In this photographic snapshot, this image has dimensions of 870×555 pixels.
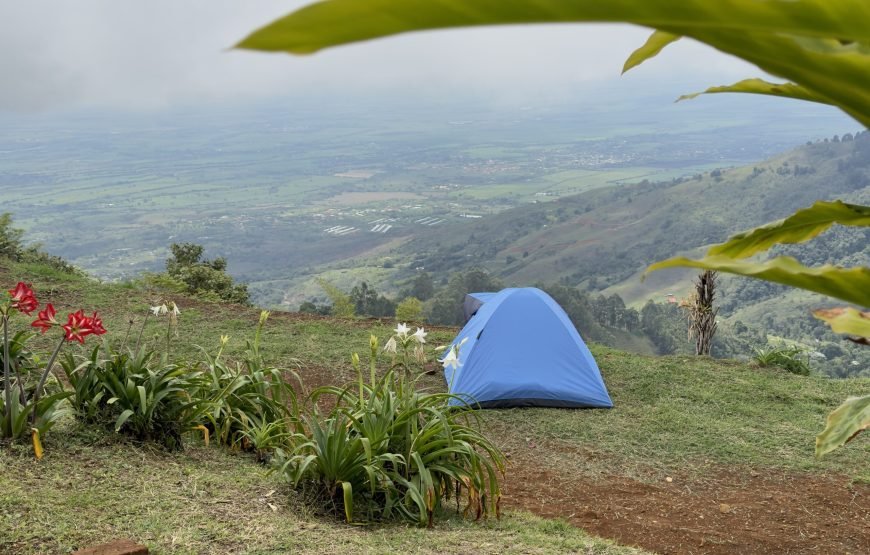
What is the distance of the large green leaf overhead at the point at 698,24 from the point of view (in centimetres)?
48

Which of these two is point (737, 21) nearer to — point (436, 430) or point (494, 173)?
point (436, 430)

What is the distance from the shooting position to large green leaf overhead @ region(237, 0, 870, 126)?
0.48 m

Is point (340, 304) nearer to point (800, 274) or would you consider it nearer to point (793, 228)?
point (793, 228)

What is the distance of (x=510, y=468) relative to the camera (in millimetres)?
5516

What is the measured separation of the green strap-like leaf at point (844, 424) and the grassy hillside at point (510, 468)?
5.26 ft

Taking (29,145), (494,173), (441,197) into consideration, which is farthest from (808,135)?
(29,145)

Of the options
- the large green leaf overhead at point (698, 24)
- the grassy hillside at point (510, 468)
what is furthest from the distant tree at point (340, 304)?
the large green leaf overhead at point (698, 24)

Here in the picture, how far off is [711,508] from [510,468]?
1356 mm

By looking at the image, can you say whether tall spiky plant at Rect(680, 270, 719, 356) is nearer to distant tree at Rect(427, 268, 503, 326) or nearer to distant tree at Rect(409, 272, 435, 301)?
distant tree at Rect(427, 268, 503, 326)

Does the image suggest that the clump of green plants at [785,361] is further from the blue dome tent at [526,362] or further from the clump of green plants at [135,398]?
the clump of green plants at [135,398]

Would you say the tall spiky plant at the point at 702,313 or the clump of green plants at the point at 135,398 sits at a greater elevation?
the clump of green plants at the point at 135,398

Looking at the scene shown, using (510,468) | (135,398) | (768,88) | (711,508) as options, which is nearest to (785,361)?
(711,508)

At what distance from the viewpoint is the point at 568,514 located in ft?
15.3

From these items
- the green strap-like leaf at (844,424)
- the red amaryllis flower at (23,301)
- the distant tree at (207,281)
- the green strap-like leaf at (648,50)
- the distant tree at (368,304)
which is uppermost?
the green strap-like leaf at (648,50)
